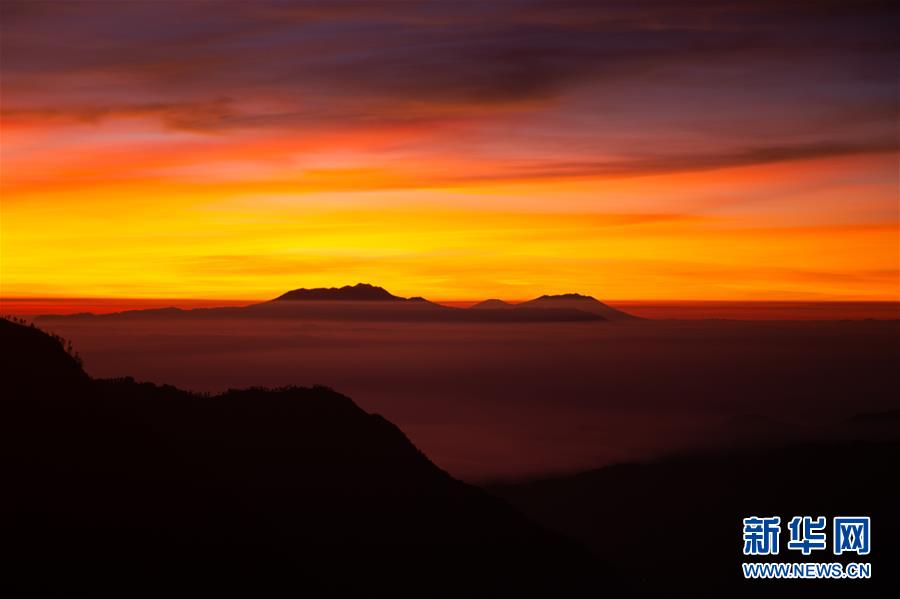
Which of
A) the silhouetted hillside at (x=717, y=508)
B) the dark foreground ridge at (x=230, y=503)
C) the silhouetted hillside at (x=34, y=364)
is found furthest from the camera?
the silhouetted hillside at (x=717, y=508)

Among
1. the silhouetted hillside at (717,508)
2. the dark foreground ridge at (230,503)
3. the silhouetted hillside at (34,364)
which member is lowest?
the silhouetted hillside at (717,508)

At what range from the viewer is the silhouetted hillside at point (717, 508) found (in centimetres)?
13950

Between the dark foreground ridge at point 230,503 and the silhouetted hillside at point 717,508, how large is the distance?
7042cm

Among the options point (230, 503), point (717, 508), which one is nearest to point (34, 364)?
point (230, 503)

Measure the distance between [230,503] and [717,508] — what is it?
141m

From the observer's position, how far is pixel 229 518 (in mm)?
42344

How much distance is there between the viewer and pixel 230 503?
144 ft

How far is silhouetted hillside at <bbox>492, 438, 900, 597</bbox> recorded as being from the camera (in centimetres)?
13950

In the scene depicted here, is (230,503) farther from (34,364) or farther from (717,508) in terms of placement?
(717,508)

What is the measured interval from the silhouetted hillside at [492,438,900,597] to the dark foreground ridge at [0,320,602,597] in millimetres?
70420

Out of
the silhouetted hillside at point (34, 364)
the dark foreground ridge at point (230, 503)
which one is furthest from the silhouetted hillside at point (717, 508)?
the silhouetted hillside at point (34, 364)

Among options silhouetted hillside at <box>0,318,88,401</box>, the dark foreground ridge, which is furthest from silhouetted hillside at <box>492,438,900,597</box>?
silhouetted hillside at <box>0,318,88,401</box>

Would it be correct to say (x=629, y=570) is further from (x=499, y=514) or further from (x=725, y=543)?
(x=499, y=514)

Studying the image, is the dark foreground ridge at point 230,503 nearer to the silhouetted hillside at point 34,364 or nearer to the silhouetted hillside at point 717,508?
the silhouetted hillside at point 34,364
